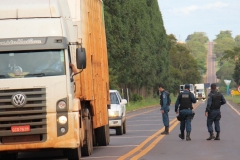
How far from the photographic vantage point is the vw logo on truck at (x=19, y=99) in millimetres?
16250

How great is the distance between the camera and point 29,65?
16.6 metres

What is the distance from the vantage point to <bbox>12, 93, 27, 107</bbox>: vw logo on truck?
1625 cm

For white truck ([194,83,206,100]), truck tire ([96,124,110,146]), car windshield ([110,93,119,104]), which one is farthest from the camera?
white truck ([194,83,206,100])

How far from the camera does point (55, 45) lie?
54.7ft

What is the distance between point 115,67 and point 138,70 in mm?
7999

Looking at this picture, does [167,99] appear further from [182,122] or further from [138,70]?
[138,70]

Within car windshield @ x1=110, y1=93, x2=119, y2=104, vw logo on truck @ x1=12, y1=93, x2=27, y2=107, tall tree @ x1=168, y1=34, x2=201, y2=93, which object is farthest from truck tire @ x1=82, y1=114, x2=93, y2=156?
tall tree @ x1=168, y1=34, x2=201, y2=93

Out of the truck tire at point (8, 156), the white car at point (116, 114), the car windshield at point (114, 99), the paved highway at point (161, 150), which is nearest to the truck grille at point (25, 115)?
the truck tire at point (8, 156)

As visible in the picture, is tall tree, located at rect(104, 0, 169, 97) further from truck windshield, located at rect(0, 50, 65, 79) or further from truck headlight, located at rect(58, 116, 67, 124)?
truck headlight, located at rect(58, 116, 67, 124)

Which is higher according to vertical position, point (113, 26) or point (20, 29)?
point (113, 26)

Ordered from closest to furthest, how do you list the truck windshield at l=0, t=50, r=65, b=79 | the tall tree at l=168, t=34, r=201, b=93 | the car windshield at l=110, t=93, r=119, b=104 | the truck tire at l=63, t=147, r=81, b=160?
the truck windshield at l=0, t=50, r=65, b=79 < the truck tire at l=63, t=147, r=81, b=160 < the car windshield at l=110, t=93, r=119, b=104 < the tall tree at l=168, t=34, r=201, b=93

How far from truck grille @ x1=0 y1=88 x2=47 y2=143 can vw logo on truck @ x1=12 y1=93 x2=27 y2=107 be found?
5cm

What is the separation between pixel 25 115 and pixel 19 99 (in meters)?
0.35

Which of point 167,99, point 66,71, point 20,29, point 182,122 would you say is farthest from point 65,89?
point 167,99
